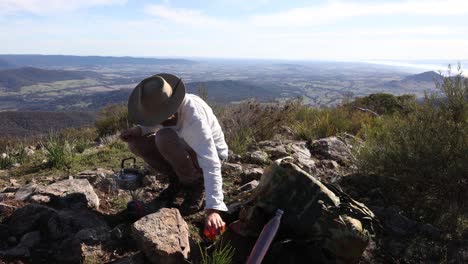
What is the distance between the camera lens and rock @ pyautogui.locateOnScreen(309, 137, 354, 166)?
492 centimetres

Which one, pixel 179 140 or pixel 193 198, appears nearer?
pixel 179 140

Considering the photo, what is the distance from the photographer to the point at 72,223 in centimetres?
281

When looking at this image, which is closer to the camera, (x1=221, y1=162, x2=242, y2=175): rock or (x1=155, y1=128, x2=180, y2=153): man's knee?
(x1=155, y1=128, x2=180, y2=153): man's knee

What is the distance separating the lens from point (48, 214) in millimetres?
2830

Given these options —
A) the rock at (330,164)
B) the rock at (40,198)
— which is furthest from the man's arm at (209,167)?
the rock at (330,164)

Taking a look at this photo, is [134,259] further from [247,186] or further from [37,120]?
[37,120]

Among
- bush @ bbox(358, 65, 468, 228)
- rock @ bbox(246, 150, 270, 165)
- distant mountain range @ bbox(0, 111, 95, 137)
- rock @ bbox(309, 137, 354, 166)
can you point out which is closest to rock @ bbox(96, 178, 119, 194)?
rock @ bbox(246, 150, 270, 165)

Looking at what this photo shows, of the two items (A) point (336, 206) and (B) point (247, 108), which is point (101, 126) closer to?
(B) point (247, 108)

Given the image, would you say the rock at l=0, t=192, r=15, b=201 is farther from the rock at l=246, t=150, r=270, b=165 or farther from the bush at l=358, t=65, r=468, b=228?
the bush at l=358, t=65, r=468, b=228

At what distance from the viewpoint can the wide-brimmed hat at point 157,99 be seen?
108 inches

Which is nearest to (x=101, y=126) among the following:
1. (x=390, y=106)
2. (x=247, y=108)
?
(x=247, y=108)

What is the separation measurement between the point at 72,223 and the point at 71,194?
15.8 inches

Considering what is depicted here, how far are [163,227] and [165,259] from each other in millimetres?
213

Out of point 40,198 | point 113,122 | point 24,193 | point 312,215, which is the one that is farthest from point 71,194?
point 113,122
